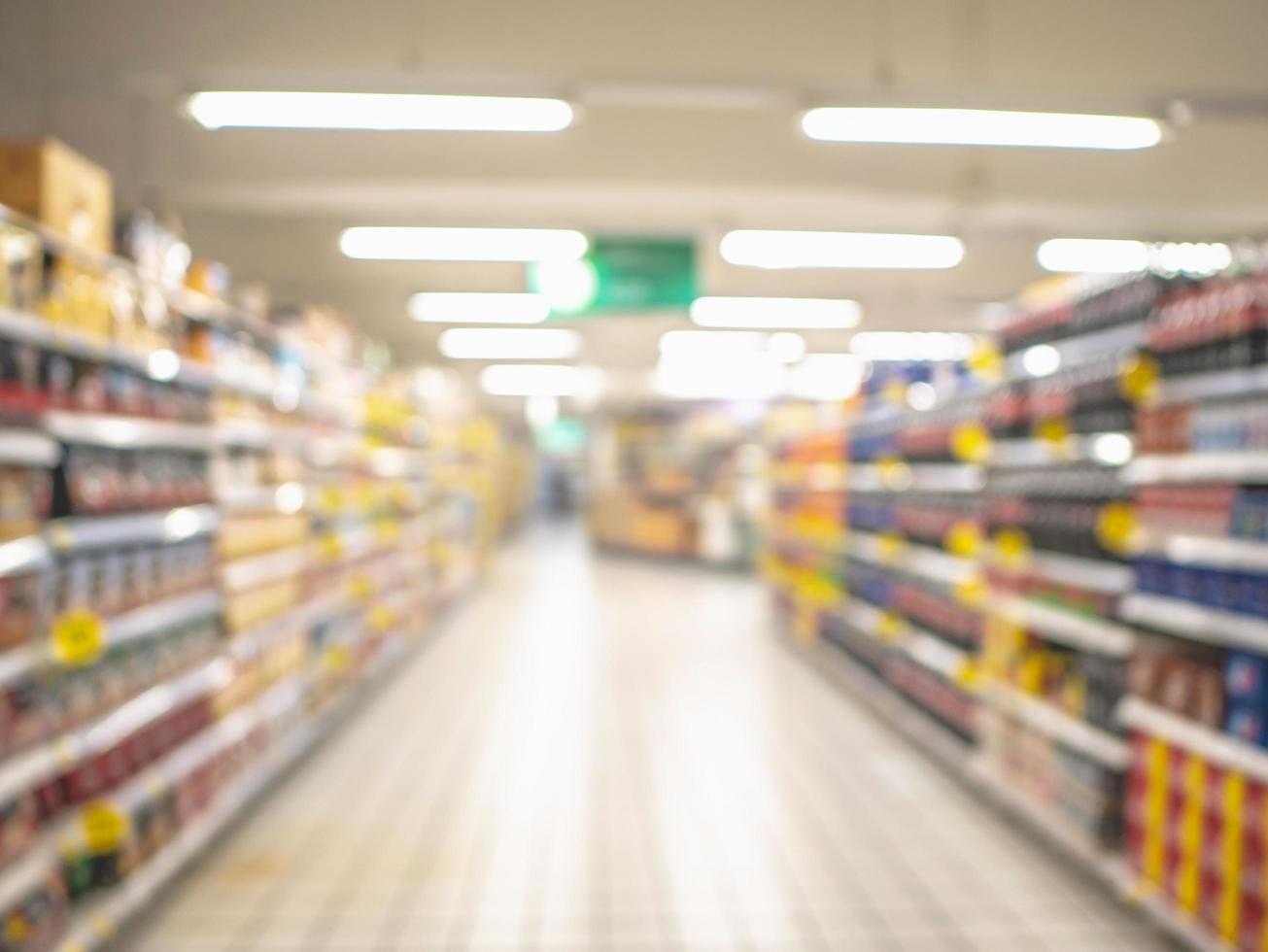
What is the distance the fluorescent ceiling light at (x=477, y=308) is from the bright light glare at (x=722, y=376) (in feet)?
13.4

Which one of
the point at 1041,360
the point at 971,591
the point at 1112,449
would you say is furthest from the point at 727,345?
the point at 1112,449

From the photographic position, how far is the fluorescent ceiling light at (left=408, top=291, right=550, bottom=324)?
36.7 ft

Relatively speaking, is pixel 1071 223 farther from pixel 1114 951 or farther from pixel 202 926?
pixel 202 926

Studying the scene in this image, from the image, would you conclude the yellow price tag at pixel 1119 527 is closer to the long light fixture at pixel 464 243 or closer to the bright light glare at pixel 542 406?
the long light fixture at pixel 464 243

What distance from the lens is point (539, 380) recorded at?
19234 mm

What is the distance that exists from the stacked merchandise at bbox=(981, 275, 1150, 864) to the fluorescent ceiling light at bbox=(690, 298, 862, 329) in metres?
6.01

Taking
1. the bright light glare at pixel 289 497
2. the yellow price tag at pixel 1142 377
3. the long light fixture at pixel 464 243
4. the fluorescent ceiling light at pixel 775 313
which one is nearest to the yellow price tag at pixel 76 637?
the bright light glare at pixel 289 497

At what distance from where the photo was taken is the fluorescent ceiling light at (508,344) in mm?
13659

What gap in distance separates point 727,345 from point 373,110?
10.8m

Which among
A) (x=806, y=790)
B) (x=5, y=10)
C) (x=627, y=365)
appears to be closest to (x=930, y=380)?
(x=806, y=790)

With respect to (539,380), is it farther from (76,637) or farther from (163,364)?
(76,637)

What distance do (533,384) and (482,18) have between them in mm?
14473

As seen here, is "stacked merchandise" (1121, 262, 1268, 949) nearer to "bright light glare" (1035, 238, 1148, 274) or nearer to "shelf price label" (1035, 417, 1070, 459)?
"shelf price label" (1035, 417, 1070, 459)

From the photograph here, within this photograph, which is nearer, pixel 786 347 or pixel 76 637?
pixel 76 637
